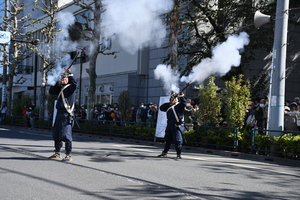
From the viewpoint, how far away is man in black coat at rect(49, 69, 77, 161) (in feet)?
32.1

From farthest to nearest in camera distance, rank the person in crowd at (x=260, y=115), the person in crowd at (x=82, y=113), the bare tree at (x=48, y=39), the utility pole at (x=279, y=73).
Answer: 1. the bare tree at (x=48, y=39)
2. the person in crowd at (x=82, y=113)
3. the person in crowd at (x=260, y=115)
4. the utility pole at (x=279, y=73)

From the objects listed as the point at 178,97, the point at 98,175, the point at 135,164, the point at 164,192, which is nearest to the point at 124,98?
the point at 178,97

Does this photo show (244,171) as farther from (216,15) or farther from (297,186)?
(216,15)

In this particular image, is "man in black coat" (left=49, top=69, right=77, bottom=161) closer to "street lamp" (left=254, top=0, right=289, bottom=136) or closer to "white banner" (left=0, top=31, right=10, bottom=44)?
"street lamp" (left=254, top=0, right=289, bottom=136)

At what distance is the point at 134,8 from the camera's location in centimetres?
1850

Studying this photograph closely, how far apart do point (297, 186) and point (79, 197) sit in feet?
14.1

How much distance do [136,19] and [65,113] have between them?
10.2 m

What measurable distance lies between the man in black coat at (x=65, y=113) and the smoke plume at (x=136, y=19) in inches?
347

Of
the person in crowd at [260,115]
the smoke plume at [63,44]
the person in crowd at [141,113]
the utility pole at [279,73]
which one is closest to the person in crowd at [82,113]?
the smoke plume at [63,44]

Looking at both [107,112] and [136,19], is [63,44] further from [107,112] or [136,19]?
[136,19]

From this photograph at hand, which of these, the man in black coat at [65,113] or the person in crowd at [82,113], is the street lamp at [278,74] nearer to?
the man in black coat at [65,113]

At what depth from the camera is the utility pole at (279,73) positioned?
1360 centimetres

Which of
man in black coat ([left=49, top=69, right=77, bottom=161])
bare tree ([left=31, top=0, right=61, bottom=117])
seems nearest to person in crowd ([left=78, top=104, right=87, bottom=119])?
bare tree ([left=31, top=0, right=61, bottom=117])

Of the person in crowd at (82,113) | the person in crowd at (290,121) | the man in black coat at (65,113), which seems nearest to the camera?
the man in black coat at (65,113)
